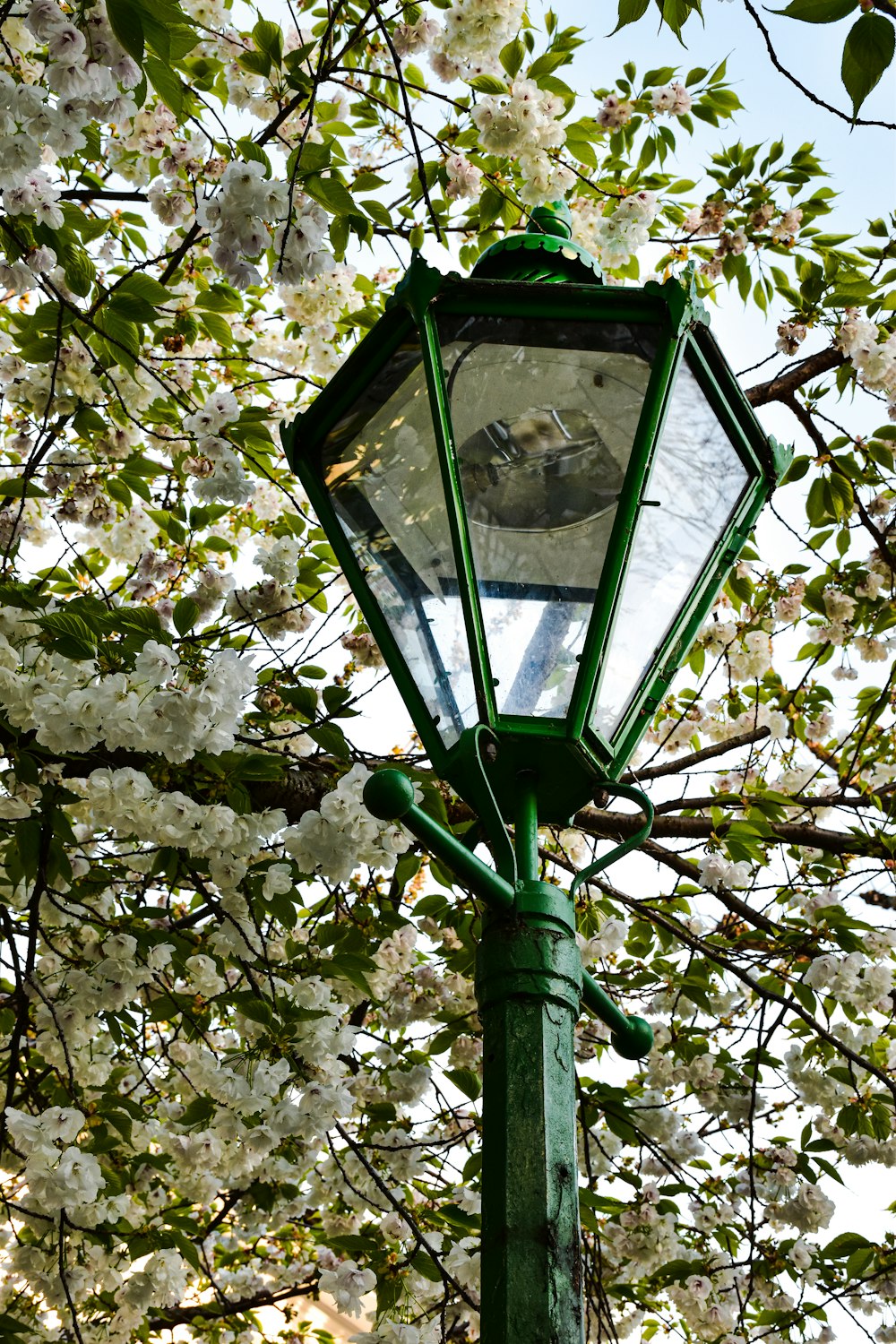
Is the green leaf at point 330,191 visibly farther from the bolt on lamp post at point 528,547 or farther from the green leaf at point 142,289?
the bolt on lamp post at point 528,547

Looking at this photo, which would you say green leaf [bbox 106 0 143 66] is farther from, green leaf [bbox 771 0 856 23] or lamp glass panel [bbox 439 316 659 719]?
green leaf [bbox 771 0 856 23]

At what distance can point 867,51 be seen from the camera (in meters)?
1.32

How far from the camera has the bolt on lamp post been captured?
129cm

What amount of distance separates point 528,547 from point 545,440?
14 centimetres

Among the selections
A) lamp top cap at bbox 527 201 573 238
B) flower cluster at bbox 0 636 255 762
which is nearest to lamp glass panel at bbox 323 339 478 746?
lamp top cap at bbox 527 201 573 238

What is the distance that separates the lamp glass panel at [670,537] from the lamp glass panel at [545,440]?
2.2 inches

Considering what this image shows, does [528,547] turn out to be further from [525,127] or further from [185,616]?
[525,127]

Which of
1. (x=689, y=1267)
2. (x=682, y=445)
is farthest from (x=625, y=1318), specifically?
(x=682, y=445)

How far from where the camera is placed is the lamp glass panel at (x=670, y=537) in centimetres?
143

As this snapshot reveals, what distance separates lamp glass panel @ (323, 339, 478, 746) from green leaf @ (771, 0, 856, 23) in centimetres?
59

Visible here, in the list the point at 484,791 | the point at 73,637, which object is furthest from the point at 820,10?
the point at 73,637

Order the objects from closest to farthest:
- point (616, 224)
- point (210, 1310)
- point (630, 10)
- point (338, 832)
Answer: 1. point (630, 10)
2. point (338, 832)
3. point (616, 224)
4. point (210, 1310)

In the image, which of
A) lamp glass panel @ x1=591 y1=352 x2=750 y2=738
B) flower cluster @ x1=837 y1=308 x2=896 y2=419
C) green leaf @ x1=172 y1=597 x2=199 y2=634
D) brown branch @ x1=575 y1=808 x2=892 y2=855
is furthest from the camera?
flower cluster @ x1=837 y1=308 x2=896 y2=419

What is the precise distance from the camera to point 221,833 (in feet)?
9.46
